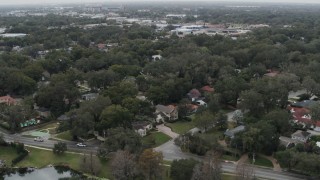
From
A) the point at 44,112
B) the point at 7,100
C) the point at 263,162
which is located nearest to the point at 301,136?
the point at 263,162

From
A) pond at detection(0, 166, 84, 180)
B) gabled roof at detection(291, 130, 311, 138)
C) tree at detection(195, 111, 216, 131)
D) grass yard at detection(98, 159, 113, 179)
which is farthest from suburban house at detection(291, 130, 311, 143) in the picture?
pond at detection(0, 166, 84, 180)

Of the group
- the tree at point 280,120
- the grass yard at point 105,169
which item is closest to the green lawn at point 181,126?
the tree at point 280,120

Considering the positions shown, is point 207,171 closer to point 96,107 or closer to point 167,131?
point 167,131

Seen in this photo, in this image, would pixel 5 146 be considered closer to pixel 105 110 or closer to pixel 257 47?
pixel 105 110

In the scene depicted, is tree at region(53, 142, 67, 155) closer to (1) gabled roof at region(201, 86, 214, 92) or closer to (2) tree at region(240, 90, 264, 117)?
(2) tree at region(240, 90, 264, 117)

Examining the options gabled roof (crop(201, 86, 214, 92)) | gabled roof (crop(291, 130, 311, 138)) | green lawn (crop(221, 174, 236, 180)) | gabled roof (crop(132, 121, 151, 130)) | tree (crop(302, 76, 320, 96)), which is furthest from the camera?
gabled roof (crop(201, 86, 214, 92))

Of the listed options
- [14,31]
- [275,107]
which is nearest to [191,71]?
[275,107]

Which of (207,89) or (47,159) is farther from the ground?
(207,89)
